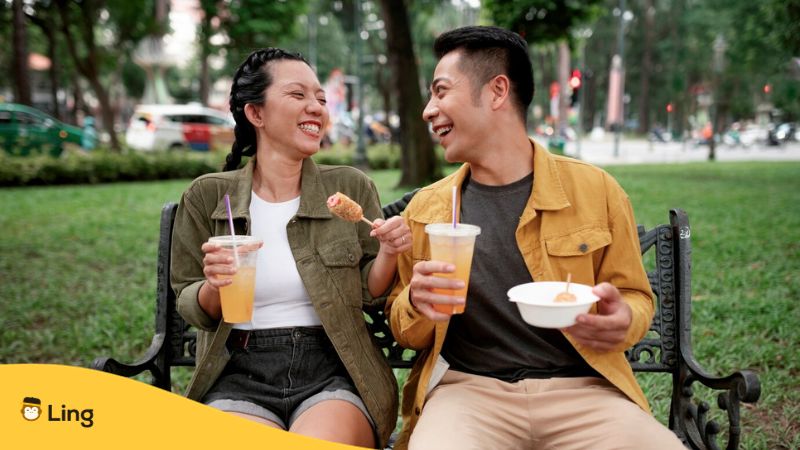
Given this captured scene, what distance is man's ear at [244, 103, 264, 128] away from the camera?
8.71ft

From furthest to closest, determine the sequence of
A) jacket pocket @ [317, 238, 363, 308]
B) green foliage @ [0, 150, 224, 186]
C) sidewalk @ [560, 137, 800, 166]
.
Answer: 1. sidewalk @ [560, 137, 800, 166]
2. green foliage @ [0, 150, 224, 186]
3. jacket pocket @ [317, 238, 363, 308]

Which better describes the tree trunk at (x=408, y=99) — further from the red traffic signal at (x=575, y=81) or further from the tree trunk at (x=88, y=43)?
the tree trunk at (x=88, y=43)

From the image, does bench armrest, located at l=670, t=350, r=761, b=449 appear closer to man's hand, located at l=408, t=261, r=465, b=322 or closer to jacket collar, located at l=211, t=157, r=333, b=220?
man's hand, located at l=408, t=261, r=465, b=322

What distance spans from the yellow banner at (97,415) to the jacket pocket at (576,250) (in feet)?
3.51

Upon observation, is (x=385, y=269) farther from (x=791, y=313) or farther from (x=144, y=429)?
(x=791, y=313)

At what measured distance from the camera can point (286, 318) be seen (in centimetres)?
246

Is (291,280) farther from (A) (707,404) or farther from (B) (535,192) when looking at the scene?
(A) (707,404)

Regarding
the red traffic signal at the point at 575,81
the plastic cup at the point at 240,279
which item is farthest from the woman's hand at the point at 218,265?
the red traffic signal at the point at 575,81

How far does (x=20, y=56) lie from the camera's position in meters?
19.1

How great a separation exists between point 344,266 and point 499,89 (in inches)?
31.2

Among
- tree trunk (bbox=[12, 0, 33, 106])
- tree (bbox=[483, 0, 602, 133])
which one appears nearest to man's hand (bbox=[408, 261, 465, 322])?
tree (bbox=[483, 0, 602, 133])

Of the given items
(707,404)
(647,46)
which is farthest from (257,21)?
(647,46)

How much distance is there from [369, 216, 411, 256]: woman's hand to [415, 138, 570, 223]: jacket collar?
267 mm

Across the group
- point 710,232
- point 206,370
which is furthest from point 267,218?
point 710,232
